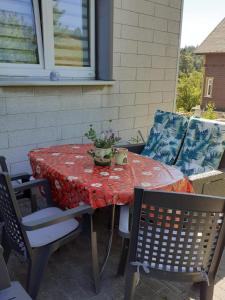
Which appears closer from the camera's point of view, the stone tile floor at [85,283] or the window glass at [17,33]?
the stone tile floor at [85,283]

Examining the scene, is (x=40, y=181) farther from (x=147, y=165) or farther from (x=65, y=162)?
(x=147, y=165)

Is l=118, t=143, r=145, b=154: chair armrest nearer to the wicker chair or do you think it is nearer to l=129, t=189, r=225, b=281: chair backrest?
the wicker chair

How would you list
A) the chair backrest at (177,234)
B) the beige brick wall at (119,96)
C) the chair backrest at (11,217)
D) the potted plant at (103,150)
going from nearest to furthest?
the chair backrest at (177,234), the chair backrest at (11,217), the potted plant at (103,150), the beige brick wall at (119,96)

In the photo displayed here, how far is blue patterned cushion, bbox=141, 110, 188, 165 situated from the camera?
10.2ft

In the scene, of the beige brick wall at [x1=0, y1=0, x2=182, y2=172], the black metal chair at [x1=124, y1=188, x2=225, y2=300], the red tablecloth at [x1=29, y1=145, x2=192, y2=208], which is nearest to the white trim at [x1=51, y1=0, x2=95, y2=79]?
the beige brick wall at [x1=0, y1=0, x2=182, y2=172]

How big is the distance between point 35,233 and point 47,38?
2.14m

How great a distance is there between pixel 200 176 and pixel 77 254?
1.15m

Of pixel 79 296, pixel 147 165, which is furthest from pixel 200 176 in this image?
pixel 79 296

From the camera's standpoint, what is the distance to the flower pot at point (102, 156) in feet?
6.75

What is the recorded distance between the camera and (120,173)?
198 centimetres

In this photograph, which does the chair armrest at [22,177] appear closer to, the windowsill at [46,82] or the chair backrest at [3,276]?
the windowsill at [46,82]

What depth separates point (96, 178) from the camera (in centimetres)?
185

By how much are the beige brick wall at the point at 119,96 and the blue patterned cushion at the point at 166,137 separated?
0.62 m

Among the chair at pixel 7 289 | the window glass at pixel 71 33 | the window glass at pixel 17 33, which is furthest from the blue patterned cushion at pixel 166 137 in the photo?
the chair at pixel 7 289
